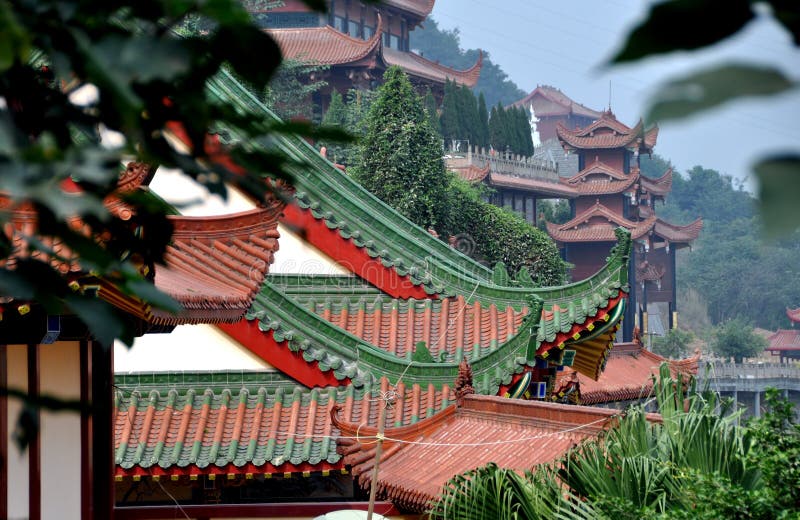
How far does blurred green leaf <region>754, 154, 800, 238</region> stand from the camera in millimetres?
1019

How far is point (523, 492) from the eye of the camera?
512cm

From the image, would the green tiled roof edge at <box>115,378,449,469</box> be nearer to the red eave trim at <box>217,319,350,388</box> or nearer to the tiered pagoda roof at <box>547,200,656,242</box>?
the red eave trim at <box>217,319,350,388</box>

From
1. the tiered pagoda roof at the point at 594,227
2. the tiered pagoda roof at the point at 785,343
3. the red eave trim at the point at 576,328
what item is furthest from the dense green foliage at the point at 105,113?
the tiered pagoda roof at the point at 785,343

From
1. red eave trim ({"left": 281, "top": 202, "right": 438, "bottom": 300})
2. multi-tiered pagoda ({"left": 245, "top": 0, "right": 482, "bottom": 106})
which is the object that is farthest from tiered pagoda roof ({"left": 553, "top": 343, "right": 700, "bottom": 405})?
multi-tiered pagoda ({"left": 245, "top": 0, "right": 482, "bottom": 106})

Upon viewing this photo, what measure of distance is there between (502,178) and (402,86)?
18475mm

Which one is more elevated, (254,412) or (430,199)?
(430,199)

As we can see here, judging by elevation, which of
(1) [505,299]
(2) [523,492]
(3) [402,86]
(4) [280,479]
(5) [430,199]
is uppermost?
(3) [402,86]

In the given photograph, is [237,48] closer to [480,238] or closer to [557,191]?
[480,238]

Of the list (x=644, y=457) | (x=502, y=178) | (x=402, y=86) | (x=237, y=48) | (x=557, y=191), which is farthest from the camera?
(x=557, y=191)

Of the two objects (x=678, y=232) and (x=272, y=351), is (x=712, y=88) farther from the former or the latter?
(x=678, y=232)

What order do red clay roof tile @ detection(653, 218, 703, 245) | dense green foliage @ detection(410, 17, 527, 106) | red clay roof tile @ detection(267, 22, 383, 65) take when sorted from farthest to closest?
dense green foliage @ detection(410, 17, 527, 106) < red clay roof tile @ detection(653, 218, 703, 245) < red clay roof tile @ detection(267, 22, 383, 65)


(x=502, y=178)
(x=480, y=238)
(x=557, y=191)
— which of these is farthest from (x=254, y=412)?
(x=557, y=191)

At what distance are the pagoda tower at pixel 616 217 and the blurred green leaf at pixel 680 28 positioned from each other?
138 ft

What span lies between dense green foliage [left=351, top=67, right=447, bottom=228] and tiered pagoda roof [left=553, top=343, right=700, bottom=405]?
496 cm
